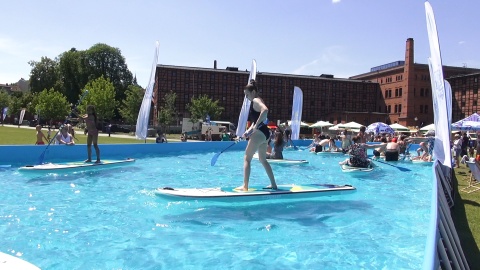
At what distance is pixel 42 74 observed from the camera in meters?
89.5

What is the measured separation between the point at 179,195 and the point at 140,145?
45.8 ft

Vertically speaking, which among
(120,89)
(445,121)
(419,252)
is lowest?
(419,252)

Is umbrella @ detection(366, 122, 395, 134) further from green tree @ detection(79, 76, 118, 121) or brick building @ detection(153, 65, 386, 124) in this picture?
brick building @ detection(153, 65, 386, 124)

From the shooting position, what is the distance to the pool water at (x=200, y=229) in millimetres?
4703

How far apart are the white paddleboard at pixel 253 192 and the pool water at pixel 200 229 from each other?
6.1 inches

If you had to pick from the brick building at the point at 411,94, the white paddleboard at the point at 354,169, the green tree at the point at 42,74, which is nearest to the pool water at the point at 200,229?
the white paddleboard at the point at 354,169

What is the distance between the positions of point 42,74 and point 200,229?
314 feet

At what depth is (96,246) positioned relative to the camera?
505 centimetres

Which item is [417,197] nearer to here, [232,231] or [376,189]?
[376,189]

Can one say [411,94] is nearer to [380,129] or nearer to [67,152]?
[380,129]

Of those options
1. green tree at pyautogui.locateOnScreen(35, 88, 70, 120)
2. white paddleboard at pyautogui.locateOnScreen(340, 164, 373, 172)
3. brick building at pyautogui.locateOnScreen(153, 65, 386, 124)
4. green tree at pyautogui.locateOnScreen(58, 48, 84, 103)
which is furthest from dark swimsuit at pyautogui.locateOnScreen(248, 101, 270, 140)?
green tree at pyautogui.locateOnScreen(58, 48, 84, 103)

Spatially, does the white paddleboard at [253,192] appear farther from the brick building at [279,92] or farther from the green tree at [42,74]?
the green tree at [42,74]

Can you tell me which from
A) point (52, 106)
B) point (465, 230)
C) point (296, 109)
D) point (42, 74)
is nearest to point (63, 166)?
point (465, 230)

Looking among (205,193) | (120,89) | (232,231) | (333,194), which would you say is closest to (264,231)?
(232,231)
